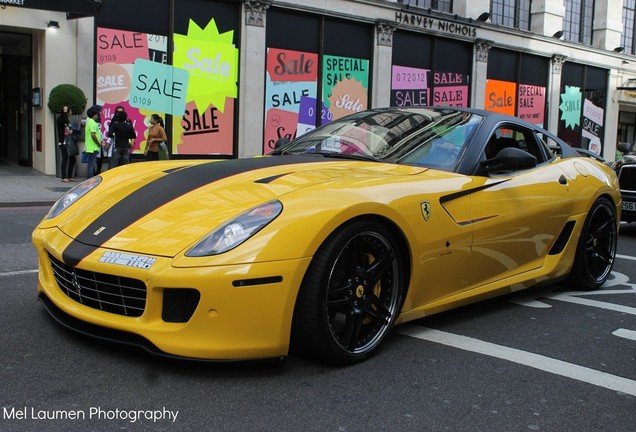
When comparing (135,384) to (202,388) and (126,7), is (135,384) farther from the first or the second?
(126,7)

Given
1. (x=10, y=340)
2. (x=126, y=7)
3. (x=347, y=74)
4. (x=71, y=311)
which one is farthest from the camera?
(x=347, y=74)

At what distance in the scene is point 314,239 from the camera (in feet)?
10.3

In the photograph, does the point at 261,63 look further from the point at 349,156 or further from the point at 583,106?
the point at 583,106

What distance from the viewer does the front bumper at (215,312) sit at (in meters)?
2.92

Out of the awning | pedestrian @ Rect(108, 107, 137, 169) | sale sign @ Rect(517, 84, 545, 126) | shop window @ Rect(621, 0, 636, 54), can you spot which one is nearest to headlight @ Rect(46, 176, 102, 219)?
pedestrian @ Rect(108, 107, 137, 169)

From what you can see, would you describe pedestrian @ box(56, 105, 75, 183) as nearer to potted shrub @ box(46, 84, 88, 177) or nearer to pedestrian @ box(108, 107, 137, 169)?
potted shrub @ box(46, 84, 88, 177)

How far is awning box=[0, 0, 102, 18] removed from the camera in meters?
13.4

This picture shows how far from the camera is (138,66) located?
622 inches

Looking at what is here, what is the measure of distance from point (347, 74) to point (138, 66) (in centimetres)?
681

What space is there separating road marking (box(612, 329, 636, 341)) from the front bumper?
2.41 m

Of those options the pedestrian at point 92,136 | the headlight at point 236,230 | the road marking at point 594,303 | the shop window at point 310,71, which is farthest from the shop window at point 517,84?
the headlight at point 236,230

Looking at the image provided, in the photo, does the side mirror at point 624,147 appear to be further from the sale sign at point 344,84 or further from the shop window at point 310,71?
the sale sign at point 344,84

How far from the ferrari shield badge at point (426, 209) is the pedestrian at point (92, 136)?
1190cm

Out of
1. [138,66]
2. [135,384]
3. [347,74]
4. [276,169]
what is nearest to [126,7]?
[138,66]
